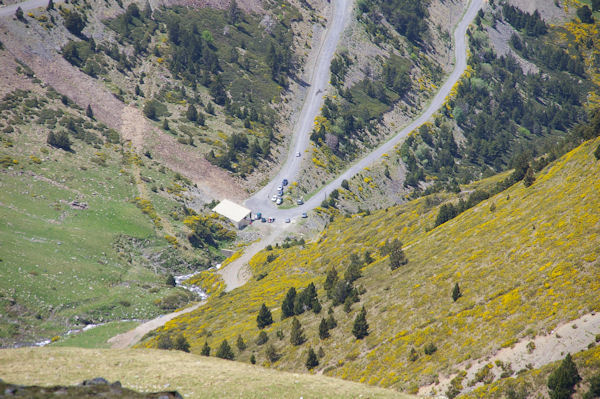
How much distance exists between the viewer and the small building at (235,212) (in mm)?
108625

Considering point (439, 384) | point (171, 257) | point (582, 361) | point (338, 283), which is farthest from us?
point (171, 257)

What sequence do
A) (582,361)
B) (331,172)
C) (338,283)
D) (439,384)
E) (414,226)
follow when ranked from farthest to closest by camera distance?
(331,172)
(414,226)
(338,283)
(439,384)
(582,361)

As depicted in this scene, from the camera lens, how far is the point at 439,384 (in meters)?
30.9

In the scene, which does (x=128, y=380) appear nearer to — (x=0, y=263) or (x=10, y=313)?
(x=10, y=313)

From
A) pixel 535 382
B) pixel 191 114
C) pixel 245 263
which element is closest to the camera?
pixel 535 382

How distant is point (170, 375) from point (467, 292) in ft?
82.3

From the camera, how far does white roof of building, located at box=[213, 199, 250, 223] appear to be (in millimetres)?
108750

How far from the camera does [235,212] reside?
109875 mm

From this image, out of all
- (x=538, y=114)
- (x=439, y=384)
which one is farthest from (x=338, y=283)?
(x=538, y=114)

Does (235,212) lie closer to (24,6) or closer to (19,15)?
(19,15)

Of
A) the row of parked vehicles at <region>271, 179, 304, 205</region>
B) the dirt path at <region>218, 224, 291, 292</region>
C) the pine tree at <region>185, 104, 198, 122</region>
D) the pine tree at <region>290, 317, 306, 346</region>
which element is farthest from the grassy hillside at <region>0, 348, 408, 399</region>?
the pine tree at <region>185, 104, 198, 122</region>

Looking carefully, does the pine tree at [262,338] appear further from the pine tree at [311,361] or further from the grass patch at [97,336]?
the grass patch at [97,336]

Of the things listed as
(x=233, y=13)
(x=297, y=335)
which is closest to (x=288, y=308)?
(x=297, y=335)

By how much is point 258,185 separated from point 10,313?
75247 mm
